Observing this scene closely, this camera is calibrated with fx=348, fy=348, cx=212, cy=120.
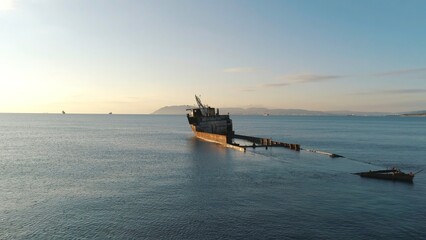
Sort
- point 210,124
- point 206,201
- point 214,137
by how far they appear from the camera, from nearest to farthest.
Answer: point 206,201 → point 214,137 → point 210,124

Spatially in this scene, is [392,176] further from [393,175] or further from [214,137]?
[214,137]

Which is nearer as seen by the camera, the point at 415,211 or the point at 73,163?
the point at 415,211

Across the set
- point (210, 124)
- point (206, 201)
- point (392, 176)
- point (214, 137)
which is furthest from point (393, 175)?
point (210, 124)

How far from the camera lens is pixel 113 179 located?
46.8 metres

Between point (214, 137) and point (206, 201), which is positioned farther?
point (214, 137)

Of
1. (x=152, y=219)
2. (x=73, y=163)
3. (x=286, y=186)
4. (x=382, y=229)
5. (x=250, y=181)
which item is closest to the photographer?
(x=382, y=229)

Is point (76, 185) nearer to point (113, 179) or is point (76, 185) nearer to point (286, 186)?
point (113, 179)

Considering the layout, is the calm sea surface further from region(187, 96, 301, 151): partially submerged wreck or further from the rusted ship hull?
region(187, 96, 301, 151): partially submerged wreck

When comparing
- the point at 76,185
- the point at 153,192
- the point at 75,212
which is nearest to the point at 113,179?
the point at 76,185

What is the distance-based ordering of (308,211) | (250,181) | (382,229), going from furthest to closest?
(250,181) < (308,211) < (382,229)

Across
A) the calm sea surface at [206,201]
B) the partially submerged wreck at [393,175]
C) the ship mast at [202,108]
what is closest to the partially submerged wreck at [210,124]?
the ship mast at [202,108]

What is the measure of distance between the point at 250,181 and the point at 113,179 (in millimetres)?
18340

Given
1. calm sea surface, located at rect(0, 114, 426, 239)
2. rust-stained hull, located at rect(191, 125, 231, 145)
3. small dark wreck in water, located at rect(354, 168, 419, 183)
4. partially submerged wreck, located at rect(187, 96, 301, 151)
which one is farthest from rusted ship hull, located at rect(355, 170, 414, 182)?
partially submerged wreck, located at rect(187, 96, 301, 151)

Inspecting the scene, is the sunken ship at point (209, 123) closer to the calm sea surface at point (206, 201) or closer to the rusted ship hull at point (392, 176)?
the calm sea surface at point (206, 201)
